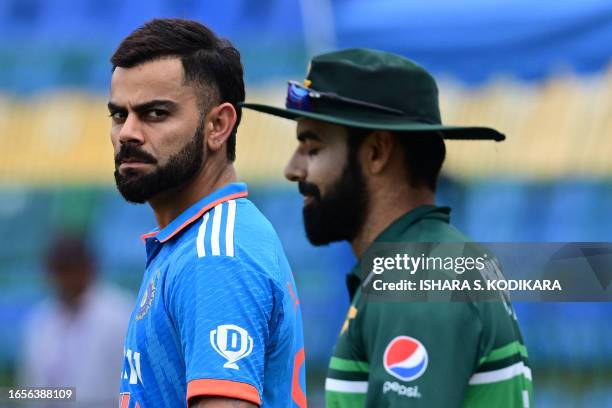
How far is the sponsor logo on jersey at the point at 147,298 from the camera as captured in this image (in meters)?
2.73

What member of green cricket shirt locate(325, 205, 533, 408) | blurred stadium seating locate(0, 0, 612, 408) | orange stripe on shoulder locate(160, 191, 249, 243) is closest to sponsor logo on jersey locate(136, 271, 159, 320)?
orange stripe on shoulder locate(160, 191, 249, 243)

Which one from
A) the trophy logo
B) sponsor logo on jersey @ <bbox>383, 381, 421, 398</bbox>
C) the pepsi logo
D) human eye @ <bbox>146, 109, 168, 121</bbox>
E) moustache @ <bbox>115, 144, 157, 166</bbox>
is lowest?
sponsor logo on jersey @ <bbox>383, 381, 421, 398</bbox>

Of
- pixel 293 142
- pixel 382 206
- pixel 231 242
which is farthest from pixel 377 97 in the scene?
pixel 293 142

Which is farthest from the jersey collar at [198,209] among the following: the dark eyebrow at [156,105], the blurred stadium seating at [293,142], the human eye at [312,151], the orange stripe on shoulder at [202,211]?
the blurred stadium seating at [293,142]

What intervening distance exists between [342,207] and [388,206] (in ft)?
0.46

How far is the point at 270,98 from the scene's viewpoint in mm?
7953

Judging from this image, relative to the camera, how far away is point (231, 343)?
8.34ft

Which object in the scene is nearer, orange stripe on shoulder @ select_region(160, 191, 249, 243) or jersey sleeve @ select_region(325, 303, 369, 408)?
orange stripe on shoulder @ select_region(160, 191, 249, 243)

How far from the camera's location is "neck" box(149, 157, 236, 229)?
9.66ft

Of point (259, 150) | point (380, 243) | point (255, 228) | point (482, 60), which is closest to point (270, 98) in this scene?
point (259, 150)

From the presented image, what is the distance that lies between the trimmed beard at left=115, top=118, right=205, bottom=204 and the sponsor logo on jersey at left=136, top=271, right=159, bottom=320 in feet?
0.80

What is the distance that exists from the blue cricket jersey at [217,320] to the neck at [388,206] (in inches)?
30.8

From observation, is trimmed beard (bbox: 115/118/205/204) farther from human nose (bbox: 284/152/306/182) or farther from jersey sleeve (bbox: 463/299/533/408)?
jersey sleeve (bbox: 463/299/533/408)

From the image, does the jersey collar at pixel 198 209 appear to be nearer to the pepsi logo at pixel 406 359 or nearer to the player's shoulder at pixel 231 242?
the player's shoulder at pixel 231 242
